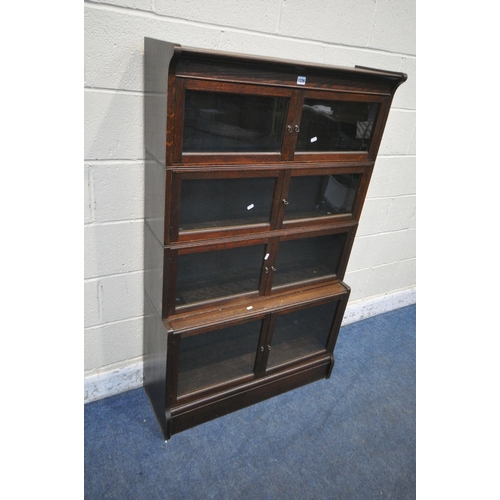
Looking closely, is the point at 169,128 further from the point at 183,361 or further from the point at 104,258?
the point at 183,361

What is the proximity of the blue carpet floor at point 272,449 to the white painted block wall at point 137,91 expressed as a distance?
0.89ft

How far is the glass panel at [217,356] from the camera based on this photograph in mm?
1600

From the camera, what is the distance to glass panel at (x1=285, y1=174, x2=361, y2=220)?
4.99 ft

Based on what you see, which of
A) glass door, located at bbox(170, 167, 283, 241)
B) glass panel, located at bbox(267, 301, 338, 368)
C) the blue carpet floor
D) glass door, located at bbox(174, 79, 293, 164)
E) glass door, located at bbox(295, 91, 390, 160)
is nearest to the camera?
glass door, located at bbox(174, 79, 293, 164)

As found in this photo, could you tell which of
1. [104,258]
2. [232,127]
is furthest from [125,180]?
[232,127]

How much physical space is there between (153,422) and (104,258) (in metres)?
0.77

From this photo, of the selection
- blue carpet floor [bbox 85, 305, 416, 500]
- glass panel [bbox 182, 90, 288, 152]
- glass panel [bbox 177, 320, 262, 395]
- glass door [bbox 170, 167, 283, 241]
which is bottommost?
blue carpet floor [bbox 85, 305, 416, 500]

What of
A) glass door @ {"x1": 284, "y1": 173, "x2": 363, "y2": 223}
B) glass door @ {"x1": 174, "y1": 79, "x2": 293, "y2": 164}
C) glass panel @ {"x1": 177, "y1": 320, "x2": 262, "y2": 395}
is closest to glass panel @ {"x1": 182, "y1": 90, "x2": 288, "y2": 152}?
glass door @ {"x1": 174, "y1": 79, "x2": 293, "y2": 164}

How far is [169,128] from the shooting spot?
3.69 ft

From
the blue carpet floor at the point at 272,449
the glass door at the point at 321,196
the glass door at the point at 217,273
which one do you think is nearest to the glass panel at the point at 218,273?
the glass door at the point at 217,273

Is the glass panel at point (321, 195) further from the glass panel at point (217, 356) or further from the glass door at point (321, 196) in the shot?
the glass panel at point (217, 356)

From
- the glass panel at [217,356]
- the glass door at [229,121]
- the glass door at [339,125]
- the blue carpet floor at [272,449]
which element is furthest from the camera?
the glass panel at [217,356]

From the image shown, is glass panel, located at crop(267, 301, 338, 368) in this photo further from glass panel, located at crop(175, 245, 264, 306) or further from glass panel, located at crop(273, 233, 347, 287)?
glass panel, located at crop(175, 245, 264, 306)

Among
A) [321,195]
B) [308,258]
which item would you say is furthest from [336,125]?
[308,258]
